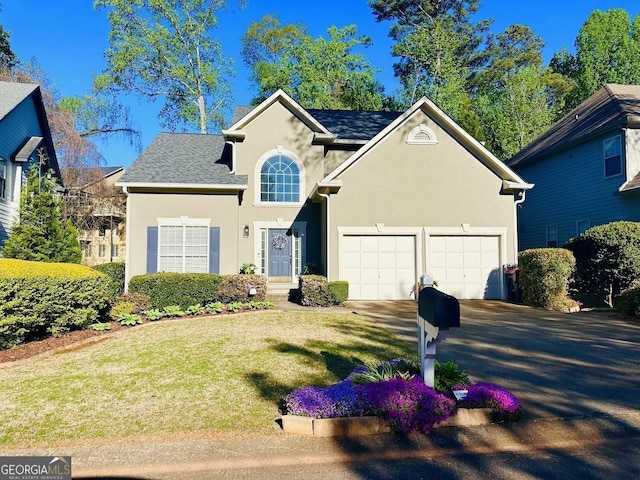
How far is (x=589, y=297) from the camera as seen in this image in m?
13.7

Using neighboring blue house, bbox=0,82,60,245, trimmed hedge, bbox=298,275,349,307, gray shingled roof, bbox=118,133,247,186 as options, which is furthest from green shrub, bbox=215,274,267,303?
neighboring blue house, bbox=0,82,60,245

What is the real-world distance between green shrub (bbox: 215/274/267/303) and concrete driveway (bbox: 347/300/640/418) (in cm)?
295

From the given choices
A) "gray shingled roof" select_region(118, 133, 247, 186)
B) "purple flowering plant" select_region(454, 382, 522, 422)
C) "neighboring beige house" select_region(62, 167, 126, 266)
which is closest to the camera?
"purple flowering plant" select_region(454, 382, 522, 422)

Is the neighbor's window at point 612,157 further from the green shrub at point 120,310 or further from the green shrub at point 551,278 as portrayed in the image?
the green shrub at point 120,310

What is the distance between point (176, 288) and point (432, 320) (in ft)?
27.4

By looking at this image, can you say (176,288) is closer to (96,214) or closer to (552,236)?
(552,236)

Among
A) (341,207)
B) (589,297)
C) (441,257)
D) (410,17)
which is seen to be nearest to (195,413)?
(341,207)

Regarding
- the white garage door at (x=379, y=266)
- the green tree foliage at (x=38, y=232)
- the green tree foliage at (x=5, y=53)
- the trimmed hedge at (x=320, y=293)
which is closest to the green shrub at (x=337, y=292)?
the trimmed hedge at (x=320, y=293)

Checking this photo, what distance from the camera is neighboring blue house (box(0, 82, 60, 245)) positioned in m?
15.2

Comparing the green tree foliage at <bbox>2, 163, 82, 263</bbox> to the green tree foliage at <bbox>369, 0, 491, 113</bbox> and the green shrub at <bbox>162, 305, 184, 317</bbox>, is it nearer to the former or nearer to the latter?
the green shrub at <bbox>162, 305, 184, 317</bbox>

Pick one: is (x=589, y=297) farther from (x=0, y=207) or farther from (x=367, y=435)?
(x=0, y=207)

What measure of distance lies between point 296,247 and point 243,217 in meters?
2.30

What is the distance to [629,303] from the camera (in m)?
10.8

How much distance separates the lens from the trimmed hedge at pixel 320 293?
12.5 meters
